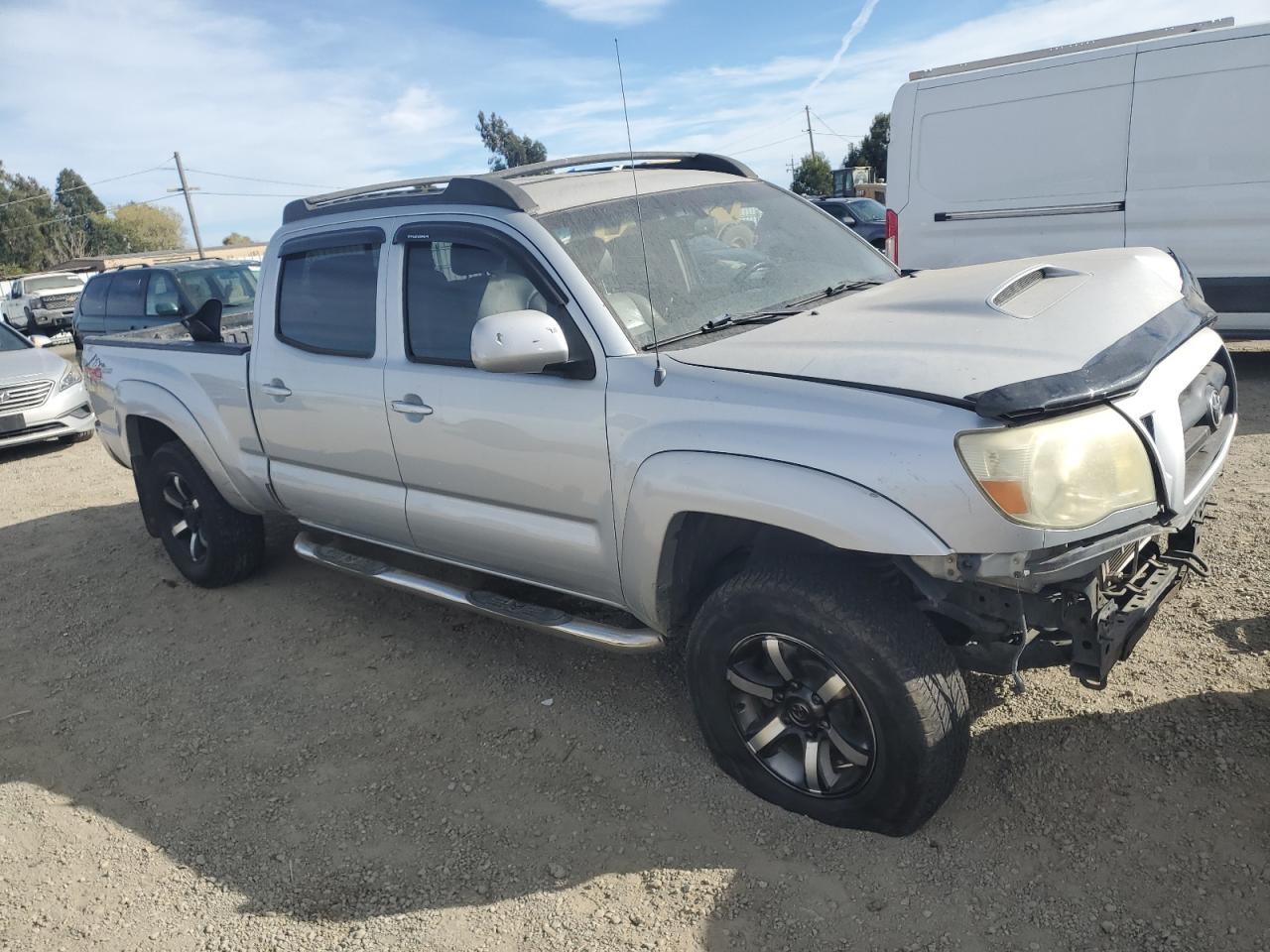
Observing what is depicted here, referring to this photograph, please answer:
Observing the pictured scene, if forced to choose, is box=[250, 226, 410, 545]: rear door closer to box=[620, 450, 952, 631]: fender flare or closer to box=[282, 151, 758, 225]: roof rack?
box=[282, 151, 758, 225]: roof rack

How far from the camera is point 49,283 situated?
23812 mm

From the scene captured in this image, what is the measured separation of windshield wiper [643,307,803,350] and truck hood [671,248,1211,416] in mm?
91

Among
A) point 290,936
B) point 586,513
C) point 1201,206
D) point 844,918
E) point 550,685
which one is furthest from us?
point 1201,206

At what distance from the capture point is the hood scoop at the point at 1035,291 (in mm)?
2783

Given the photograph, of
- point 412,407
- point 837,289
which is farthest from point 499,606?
point 837,289

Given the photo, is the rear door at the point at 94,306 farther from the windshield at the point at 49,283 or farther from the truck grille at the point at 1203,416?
the windshield at the point at 49,283

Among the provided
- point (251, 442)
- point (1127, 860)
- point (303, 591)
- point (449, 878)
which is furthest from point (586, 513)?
point (303, 591)

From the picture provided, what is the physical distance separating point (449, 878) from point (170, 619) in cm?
275

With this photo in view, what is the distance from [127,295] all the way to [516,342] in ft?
33.9

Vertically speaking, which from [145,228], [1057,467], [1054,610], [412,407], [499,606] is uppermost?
[145,228]

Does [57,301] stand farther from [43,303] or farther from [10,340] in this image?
[10,340]

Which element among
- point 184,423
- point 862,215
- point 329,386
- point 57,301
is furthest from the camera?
point 57,301

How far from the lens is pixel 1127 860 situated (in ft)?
8.28

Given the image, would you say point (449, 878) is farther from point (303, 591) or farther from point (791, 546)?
point (303, 591)
